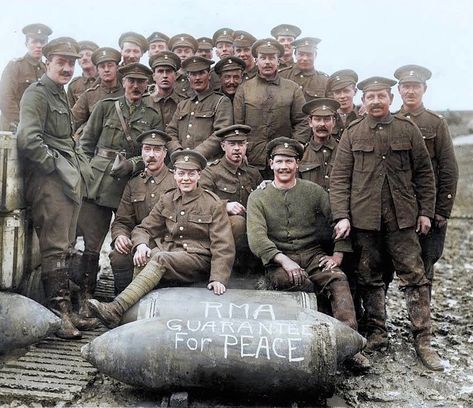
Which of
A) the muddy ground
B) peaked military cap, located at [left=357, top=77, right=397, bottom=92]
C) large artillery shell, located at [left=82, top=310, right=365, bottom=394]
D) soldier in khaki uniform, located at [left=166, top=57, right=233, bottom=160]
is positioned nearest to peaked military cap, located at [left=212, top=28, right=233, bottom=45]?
soldier in khaki uniform, located at [left=166, top=57, right=233, bottom=160]

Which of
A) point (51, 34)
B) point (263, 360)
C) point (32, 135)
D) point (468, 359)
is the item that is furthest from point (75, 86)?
point (468, 359)

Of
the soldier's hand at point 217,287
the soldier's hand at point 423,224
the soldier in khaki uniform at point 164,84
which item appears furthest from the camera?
the soldier in khaki uniform at point 164,84

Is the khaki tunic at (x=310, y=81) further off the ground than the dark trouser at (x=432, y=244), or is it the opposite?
the khaki tunic at (x=310, y=81)

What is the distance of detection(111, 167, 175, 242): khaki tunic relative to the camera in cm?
579

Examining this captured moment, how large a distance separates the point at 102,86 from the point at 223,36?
1.80 metres

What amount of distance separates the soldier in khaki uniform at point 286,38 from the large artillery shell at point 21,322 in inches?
178

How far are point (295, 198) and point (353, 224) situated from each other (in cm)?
59

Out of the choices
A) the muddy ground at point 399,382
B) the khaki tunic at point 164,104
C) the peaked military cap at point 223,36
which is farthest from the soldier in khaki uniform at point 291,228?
the peaked military cap at point 223,36

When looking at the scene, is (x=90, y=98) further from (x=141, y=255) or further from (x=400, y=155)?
(x=400, y=155)

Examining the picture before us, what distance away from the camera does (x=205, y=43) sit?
7.94 metres

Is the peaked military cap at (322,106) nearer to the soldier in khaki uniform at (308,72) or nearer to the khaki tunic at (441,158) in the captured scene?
the khaki tunic at (441,158)

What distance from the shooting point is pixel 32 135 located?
519 cm

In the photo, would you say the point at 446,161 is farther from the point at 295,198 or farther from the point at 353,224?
the point at 295,198

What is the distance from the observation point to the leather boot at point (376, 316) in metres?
5.61
